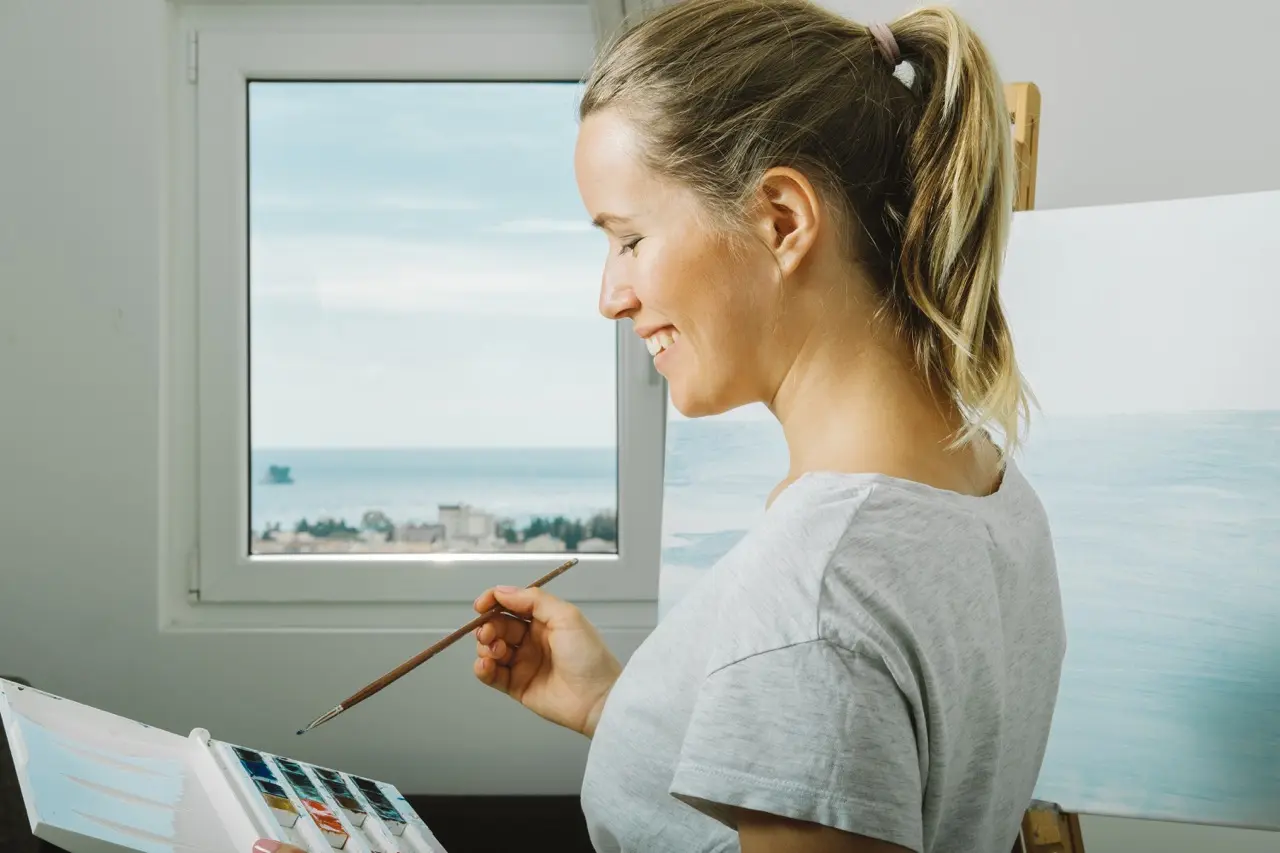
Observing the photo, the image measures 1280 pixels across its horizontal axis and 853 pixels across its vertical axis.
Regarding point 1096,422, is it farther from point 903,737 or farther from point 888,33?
point 903,737

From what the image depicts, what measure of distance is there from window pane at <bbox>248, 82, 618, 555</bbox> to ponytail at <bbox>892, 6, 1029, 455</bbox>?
1.41m

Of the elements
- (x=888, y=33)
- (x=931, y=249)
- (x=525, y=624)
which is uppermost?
(x=888, y=33)

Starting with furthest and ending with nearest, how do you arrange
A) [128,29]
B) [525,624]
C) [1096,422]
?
[128,29]
[1096,422]
[525,624]

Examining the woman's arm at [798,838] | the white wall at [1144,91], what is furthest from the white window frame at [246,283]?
the woman's arm at [798,838]

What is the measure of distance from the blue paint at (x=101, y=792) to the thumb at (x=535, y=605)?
309 millimetres

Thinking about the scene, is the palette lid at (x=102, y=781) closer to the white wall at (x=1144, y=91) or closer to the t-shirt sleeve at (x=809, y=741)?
the t-shirt sleeve at (x=809, y=741)

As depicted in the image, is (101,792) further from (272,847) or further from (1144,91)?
(1144,91)

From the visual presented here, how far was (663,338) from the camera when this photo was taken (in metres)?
0.69

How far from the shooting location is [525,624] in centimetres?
104

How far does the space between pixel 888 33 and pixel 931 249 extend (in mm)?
149

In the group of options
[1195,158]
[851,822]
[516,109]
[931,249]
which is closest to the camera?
[851,822]

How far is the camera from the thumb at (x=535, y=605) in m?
0.99

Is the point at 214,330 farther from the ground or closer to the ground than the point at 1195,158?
closer to the ground

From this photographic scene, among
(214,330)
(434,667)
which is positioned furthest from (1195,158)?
(214,330)
